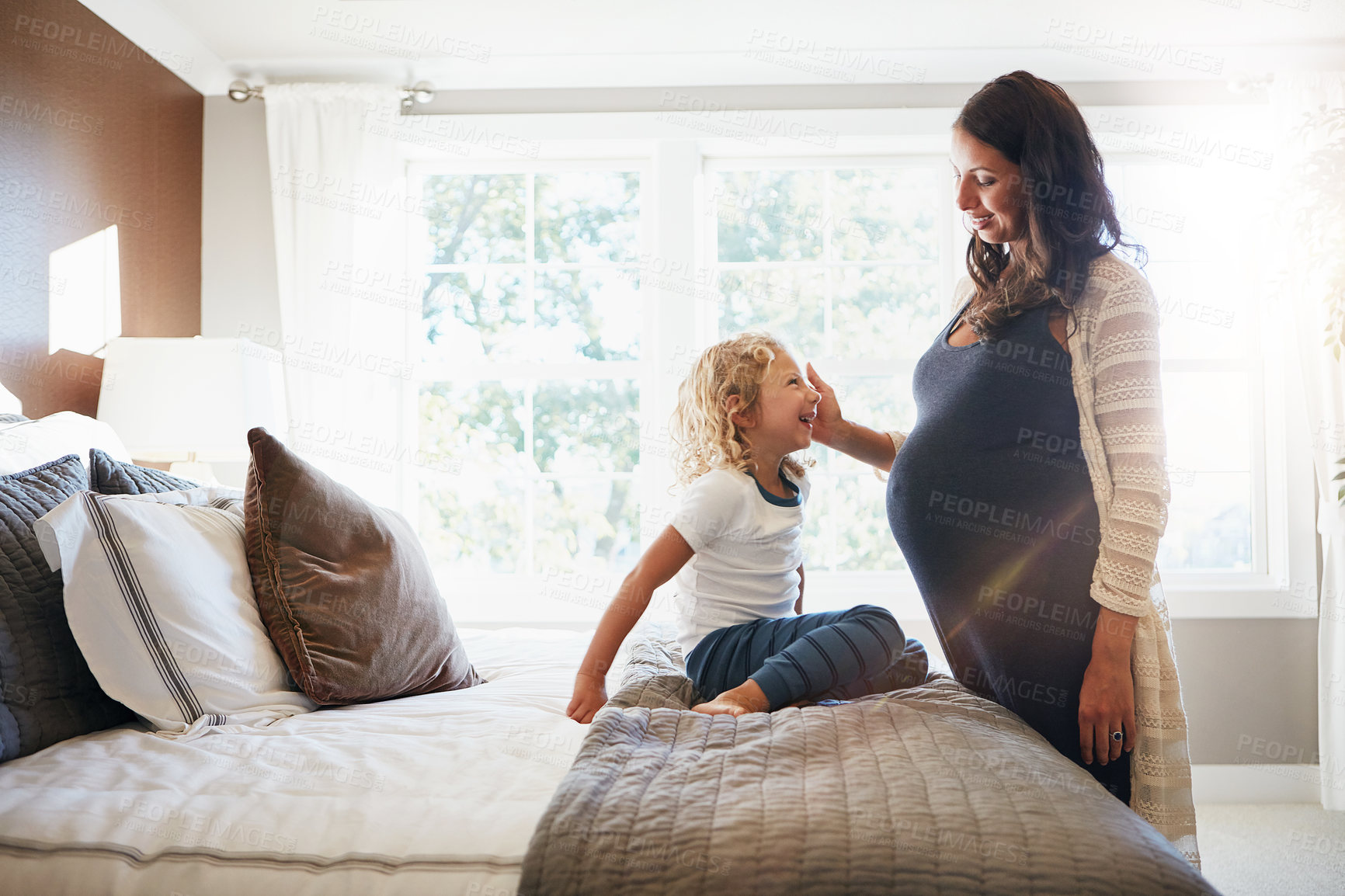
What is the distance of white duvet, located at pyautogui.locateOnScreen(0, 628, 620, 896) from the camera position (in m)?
0.92

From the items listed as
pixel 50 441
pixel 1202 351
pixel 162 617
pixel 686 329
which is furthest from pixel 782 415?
pixel 1202 351

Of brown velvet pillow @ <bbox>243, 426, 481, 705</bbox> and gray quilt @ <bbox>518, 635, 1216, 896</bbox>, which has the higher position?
brown velvet pillow @ <bbox>243, 426, 481, 705</bbox>

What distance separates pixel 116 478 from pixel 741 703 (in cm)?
117

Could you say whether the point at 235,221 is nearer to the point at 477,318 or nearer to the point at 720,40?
the point at 477,318

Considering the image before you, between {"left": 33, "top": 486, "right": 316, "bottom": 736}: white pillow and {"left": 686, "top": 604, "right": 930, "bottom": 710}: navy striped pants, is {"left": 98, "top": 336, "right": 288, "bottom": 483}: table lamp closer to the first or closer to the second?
{"left": 33, "top": 486, "right": 316, "bottom": 736}: white pillow

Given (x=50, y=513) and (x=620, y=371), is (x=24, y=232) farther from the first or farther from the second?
(x=620, y=371)

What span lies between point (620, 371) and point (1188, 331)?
223 centimetres

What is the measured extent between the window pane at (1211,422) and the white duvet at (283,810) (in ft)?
9.95

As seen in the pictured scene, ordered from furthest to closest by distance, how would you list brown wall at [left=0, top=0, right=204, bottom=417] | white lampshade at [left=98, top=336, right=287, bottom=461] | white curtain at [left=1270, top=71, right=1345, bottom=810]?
white curtain at [left=1270, top=71, right=1345, bottom=810]
white lampshade at [left=98, top=336, right=287, bottom=461]
brown wall at [left=0, top=0, right=204, bottom=417]

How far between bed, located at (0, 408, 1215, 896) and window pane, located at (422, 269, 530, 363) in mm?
2327

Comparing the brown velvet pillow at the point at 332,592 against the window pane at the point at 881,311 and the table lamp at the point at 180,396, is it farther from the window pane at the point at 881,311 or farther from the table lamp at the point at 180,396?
the window pane at the point at 881,311

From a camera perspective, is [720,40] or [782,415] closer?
[782,415]

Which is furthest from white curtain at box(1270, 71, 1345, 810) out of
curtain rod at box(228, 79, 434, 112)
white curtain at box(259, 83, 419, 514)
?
white curtain at box(259, 83, 419, 514)

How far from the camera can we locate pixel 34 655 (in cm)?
126
